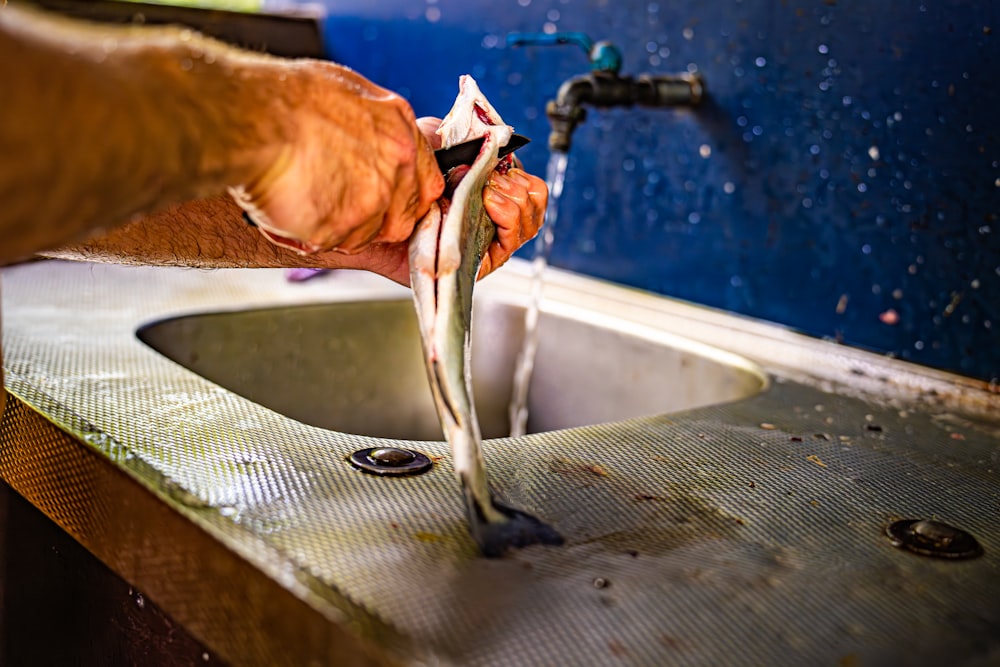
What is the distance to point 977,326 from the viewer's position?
138 centimetres

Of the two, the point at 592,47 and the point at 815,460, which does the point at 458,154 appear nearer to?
the point at 815,460

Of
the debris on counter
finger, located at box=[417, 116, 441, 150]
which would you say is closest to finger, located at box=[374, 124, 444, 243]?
finger, located at box=[417, 116, 441, 150]

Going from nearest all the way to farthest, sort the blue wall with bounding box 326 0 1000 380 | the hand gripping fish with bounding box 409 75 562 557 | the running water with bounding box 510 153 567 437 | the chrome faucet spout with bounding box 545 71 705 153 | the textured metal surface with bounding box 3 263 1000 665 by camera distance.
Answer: the textured metal surface with bounding box 3 263 1000 665, the hand gripping fish with bounding box 409 75 562 557, the blue wall with bounding box 326 0 1000 380, the chrome faucet spout with bounding box 545 71 705 153, the running water with bounding box 510 153 567 437

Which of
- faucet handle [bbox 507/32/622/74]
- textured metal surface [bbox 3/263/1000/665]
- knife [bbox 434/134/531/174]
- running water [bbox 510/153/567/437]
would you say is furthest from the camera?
running water [bbox 510/153/567/437]

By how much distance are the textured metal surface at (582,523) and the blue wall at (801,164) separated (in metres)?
0.25

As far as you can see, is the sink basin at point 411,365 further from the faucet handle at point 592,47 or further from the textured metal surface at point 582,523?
the faucet handle at point 592,47

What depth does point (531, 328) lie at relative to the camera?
1859mm

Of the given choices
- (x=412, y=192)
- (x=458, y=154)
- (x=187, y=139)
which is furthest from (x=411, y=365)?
(x=187, y=139)

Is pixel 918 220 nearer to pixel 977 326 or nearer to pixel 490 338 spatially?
pixel 977 326

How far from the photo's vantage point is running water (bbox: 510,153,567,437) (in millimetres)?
1818

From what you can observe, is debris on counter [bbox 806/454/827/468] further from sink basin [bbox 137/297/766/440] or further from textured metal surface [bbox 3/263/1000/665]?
sink basin [bbox 137/297/766/440]

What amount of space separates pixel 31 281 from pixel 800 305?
5.04 ft

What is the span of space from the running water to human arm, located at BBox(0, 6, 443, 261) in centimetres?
93

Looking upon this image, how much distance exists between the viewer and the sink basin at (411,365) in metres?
1.64
